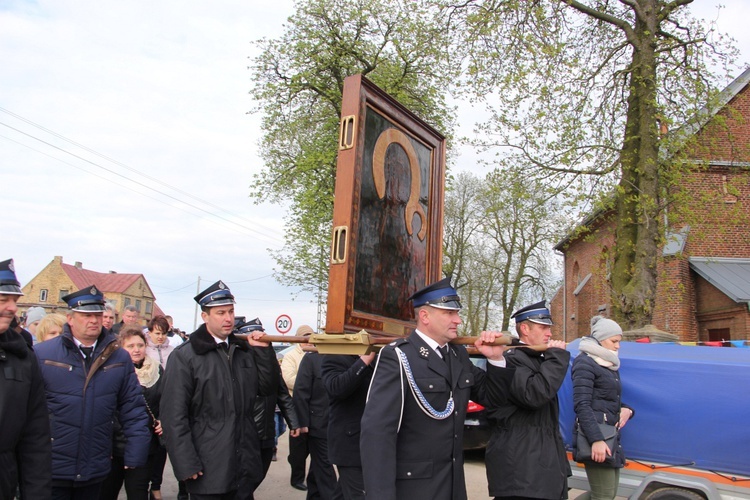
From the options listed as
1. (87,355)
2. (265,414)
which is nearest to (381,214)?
(87,355)

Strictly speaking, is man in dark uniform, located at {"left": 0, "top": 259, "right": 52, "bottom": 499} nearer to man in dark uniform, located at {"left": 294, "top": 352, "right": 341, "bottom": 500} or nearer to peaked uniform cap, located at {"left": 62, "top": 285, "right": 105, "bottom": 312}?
peaked uniform cap, located at {"left": 62, "top": 285, "right": 105, "bottom": 312}

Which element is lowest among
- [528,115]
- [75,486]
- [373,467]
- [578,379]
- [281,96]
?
[75,486]

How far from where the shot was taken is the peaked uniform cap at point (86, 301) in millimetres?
4477

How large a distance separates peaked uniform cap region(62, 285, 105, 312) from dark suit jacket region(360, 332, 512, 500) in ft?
7.30

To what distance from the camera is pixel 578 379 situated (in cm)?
566

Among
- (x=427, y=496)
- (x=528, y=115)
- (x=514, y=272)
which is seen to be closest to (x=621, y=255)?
(x=528, y=115)

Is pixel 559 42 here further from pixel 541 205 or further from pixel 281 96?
pixel 281 96

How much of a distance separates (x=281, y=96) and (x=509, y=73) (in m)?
10.9

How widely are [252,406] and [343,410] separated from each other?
2.18 feet

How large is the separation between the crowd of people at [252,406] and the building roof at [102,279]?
67.9 m

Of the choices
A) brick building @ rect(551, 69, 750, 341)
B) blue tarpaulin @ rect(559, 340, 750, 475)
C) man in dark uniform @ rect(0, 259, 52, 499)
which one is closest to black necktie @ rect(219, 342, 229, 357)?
man in dark uniform @ rect(0, 259, 52, 499)

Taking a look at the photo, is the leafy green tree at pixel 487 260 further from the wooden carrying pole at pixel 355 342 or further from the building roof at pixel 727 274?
the wooden carrying pole at pixel 355 342

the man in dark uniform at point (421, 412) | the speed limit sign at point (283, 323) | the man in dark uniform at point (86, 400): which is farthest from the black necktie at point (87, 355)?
the speed limit sign at point (283, 323)

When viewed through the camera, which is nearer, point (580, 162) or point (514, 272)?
point (580, 162)
